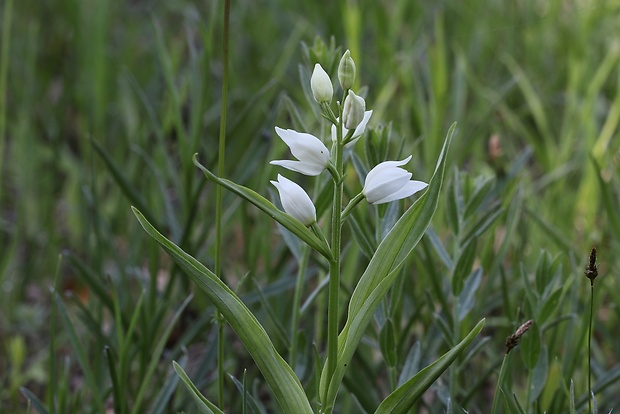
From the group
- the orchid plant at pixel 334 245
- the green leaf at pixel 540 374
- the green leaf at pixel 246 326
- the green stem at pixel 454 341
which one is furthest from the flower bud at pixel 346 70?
the green leaf at pixel 540 374

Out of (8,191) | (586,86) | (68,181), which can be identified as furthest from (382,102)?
(8,191)

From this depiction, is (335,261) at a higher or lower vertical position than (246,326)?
higher

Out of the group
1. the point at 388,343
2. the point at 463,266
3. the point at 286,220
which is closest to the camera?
the point at 286,220

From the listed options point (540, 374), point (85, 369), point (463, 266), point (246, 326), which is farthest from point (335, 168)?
point (85, 369)

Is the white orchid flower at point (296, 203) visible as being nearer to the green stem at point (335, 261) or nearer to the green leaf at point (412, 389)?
the green stem at point (335, 261)

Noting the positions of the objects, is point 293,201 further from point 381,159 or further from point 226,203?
point 226,203

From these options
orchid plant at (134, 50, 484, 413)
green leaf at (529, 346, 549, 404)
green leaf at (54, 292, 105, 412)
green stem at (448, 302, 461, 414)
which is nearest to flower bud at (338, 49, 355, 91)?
orchid plant at (134, 50, 484, 413)

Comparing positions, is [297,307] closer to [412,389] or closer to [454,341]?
[454,341]
